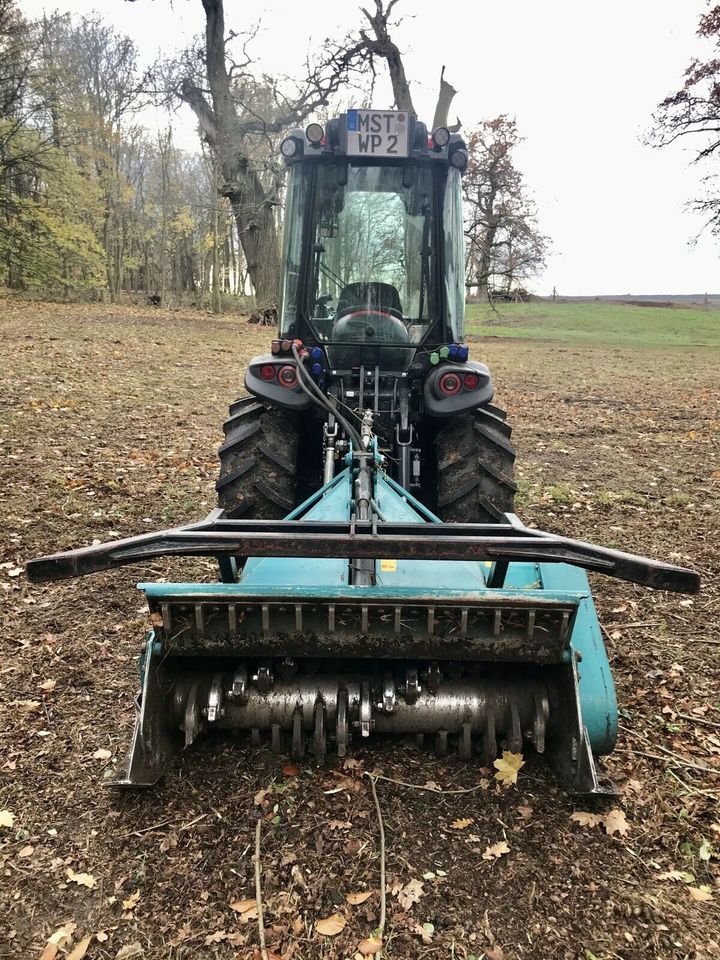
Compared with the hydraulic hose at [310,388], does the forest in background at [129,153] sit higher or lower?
higher

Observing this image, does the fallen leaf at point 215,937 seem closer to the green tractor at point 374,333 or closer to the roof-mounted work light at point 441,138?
the green tractor at point 374,333

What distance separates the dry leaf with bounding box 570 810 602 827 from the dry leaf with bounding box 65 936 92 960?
1.71m

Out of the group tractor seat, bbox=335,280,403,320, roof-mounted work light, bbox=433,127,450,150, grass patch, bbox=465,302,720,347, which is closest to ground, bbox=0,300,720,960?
tractor seat, bbox=335,280,403,320

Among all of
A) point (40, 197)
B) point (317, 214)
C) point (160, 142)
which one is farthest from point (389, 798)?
point (160, 142)

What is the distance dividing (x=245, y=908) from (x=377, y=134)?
156 inches

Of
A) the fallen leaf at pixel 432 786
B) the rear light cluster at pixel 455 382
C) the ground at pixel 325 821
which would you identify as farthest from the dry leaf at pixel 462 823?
the rear light cluster at pixel 455 382

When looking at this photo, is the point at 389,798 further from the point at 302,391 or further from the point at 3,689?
the point at 302,391

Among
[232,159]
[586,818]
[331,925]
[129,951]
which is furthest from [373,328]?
[232,159]

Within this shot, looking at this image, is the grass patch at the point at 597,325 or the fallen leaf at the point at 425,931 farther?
the grass patch at the point at 597,325

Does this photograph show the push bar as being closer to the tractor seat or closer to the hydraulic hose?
the hydraulic hose

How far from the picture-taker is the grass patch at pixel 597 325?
26.9 metres

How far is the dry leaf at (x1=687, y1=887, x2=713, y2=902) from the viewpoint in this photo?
2.29m

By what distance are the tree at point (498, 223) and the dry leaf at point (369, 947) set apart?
22304 millimetres

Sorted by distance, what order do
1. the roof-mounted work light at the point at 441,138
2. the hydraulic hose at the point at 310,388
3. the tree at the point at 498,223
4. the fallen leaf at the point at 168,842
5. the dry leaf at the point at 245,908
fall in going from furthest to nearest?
the tree at the point at 498,223
the roof-mounted work light at the point at 441,138
the hydraulic hose at the point at 310,388
the fallen leaf at the point at 168,842
the dry leaf at the point at 245,908
